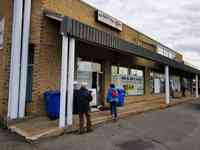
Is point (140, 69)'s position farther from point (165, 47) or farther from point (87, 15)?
point (165, 47)

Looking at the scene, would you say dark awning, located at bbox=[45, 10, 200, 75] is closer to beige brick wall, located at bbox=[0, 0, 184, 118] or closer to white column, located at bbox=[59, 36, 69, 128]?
white column, located at bbox=[59, 36, 69, 128]

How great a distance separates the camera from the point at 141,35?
19.2 m

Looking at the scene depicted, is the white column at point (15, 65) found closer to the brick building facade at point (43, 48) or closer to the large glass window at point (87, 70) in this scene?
the brick building facade at point (43, 48)

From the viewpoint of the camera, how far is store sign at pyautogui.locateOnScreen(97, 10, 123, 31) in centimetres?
1347

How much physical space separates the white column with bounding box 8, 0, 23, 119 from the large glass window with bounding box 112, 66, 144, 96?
7054mm

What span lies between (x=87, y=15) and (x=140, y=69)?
24.4 ft

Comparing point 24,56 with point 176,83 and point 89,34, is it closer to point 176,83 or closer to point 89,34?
point 89,34

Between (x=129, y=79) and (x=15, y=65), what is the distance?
9.45 metres

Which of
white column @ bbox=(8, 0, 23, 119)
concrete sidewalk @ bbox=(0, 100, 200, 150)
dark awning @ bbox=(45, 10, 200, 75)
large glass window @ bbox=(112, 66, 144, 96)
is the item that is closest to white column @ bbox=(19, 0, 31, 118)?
white column @ bbox=(8, 0, 23, 119)

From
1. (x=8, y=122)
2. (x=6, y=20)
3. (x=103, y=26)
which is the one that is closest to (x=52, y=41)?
(x=6, y=20)

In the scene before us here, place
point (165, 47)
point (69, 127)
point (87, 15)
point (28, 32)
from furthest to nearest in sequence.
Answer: point (165, 47), point (87, 15), point (28, 32), point (69, 127)

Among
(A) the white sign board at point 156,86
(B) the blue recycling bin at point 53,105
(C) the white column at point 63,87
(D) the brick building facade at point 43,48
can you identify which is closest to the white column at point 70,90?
(C) the white column at point 63,87

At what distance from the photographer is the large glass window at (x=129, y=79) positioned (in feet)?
49.4

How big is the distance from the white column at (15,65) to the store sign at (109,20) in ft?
17.2
